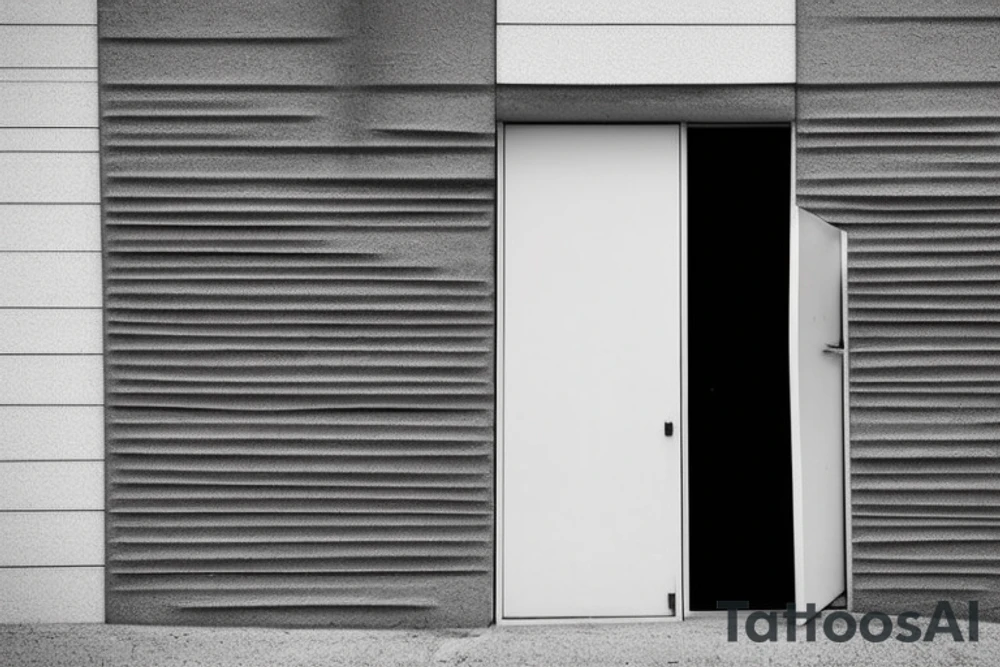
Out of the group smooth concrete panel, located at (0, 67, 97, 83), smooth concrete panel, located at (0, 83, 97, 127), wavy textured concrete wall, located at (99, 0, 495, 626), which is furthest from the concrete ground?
smooth concrete panel, located at (0, 67, 97, 83)

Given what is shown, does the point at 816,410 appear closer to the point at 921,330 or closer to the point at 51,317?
the point at 921,330

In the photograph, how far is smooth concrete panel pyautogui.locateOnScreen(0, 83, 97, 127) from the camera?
6602mm

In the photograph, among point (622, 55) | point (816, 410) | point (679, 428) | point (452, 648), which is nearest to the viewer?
point (452, 648)

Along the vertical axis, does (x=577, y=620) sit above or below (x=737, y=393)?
below

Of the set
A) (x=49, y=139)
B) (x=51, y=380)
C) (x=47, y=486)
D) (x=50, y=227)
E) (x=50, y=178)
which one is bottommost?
(x=47, y=486)

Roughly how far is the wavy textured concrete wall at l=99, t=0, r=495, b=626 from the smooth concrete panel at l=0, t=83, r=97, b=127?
11cm

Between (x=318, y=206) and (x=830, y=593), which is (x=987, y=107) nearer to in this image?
(x=830, y=593)

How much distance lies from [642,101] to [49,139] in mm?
3140

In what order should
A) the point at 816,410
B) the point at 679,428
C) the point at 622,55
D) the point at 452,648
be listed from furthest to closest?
1. the point at 679,428
2. the point at 622,55
3. the point at 816,410
4. the point at 452,648

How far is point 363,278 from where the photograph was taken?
21.7 ft

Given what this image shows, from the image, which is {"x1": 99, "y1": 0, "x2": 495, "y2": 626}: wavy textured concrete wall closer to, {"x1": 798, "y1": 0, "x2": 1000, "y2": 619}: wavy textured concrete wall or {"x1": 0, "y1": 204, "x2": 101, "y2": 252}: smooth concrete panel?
{"x1": 0, "y1": 204, "x2": 101, "y2": 252}: smooth concrete panel

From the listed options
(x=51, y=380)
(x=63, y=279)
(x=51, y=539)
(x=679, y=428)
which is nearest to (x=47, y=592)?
(x=51, y=539)

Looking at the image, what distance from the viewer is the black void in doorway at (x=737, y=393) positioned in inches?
266

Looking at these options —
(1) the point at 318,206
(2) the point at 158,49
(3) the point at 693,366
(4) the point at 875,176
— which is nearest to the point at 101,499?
(1) the point at 318,206
